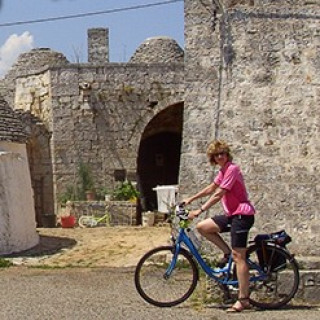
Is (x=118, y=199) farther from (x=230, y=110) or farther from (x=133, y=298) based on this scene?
(x=133, y=298)

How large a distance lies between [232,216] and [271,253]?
534mm

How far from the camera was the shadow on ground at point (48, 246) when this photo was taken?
1352cm

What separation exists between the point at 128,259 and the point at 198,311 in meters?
5.08

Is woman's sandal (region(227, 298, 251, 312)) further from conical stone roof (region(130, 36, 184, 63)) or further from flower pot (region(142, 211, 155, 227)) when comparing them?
conical stone roof (region(130, 36, 184, 63))

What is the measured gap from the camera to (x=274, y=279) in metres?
7.68

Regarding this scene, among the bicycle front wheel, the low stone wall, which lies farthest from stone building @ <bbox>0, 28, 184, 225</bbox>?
the bicycle front wheel

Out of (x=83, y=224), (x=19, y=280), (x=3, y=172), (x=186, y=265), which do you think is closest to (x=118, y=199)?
(x=83, y=224)

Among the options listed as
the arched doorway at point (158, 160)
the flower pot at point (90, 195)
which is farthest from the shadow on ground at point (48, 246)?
the arched doorway at point (158, 160)

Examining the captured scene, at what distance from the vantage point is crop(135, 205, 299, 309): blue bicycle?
25.0ft

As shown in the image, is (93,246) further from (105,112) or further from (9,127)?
(105,112)

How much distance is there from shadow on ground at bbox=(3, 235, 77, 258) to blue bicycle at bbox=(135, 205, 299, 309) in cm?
583

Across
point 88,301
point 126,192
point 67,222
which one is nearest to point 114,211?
point 126,192

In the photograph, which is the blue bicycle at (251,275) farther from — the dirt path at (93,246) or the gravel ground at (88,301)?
the dirt path at (93,246)

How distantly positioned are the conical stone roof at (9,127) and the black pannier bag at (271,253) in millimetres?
7425
